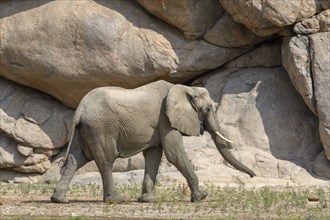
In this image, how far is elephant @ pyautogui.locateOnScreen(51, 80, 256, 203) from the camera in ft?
57.7

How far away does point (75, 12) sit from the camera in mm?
27188

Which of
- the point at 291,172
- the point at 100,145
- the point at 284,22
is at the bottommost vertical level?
the point at 291,172

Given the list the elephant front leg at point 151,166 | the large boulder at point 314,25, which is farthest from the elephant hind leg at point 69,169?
the large boulder at point 314,25

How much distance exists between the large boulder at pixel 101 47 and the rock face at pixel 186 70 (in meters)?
0.03

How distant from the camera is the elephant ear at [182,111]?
58.2 ft

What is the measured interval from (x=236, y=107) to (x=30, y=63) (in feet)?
18.8

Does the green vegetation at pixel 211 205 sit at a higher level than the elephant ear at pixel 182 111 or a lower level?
lower

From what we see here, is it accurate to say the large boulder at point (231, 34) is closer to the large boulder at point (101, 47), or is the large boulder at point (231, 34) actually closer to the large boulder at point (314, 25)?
the large boulder at point (101, 47)

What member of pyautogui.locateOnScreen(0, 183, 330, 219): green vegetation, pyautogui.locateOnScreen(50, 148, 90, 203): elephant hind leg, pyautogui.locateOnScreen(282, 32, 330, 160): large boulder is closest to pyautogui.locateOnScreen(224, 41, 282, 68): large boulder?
pyautogui.locateOnScreen(282, 32, 330, 160): large boulder

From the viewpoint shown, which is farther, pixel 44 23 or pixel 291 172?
pixel 44 23

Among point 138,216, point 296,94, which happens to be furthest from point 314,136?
point 138,216

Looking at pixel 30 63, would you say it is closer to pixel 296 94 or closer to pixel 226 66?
pixel 226 66

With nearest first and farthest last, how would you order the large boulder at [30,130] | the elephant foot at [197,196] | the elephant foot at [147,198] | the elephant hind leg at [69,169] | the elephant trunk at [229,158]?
the elephant hind leg at [69,169]
the elephant foot at [197,196]
the elephant foot at [147,198]
the elephant trunk at [229,158]
the large boulder at [30,130]

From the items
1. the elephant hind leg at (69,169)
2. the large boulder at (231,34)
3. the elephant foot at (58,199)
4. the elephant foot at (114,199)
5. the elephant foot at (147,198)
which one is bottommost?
the elephant foot at (147,198)
